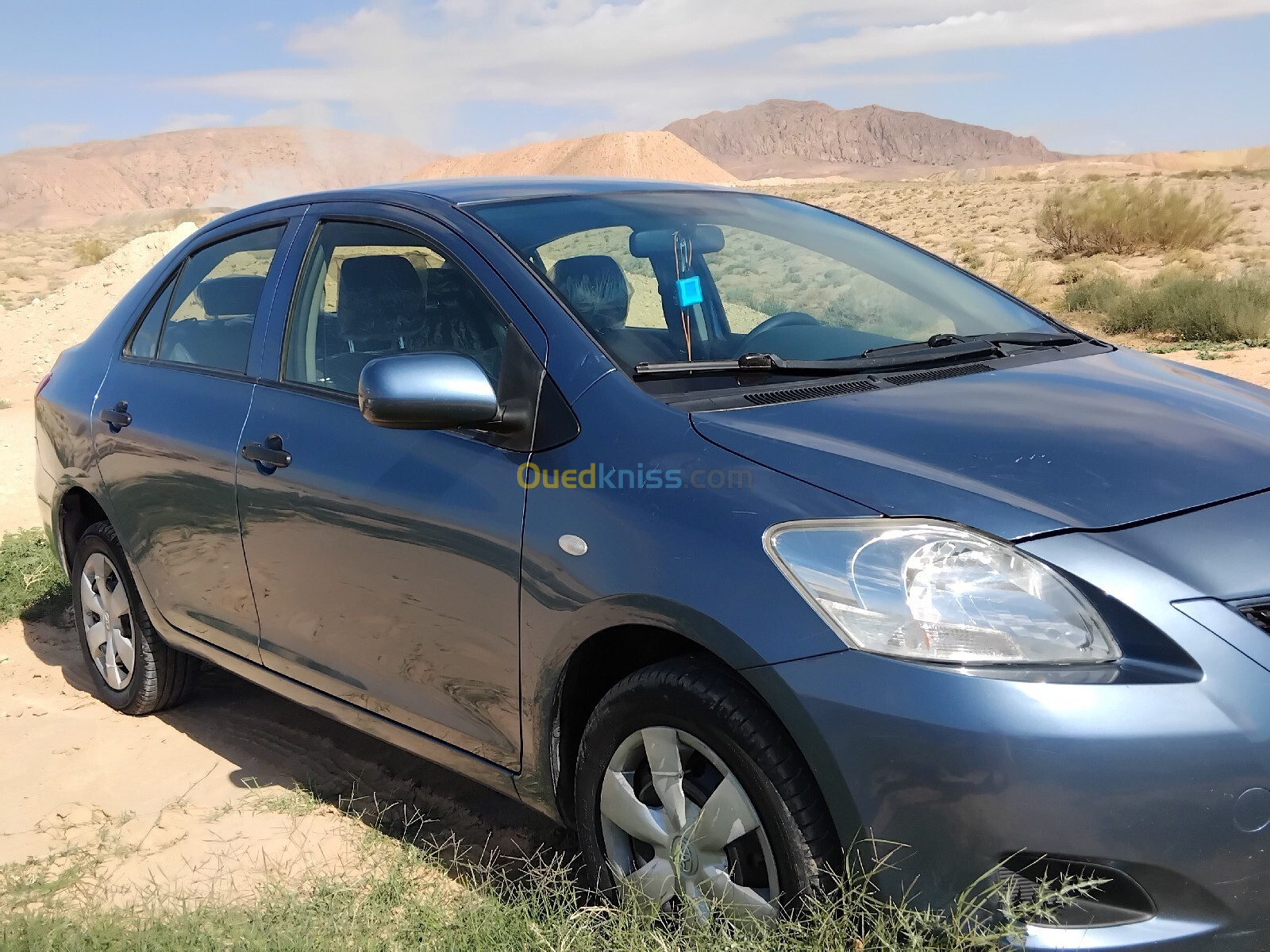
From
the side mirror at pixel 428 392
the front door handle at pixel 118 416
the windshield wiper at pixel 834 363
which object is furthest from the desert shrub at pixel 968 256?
the side mirror at pixel 428 392

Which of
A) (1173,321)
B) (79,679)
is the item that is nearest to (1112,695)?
(79,679)

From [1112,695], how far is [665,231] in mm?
1962

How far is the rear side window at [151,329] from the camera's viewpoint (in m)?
4.27

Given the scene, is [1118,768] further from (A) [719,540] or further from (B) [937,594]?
(A) [719,540]

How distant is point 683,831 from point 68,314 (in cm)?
1954

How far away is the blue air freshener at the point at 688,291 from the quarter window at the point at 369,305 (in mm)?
592

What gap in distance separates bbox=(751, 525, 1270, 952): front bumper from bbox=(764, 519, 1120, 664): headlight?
0.05 meters

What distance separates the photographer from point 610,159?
11138cm

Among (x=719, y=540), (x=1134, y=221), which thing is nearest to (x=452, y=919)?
(x=719, y=540)

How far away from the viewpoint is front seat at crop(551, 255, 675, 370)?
2.83m

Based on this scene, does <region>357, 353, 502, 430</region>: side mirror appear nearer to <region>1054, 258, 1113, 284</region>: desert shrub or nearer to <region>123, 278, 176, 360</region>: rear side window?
<region>123, 278, 176, 360</region>: rear side window

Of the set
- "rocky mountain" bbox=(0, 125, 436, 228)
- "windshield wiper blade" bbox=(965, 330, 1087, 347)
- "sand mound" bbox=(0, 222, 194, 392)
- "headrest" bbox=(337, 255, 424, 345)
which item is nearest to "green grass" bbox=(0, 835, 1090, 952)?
"headrest" bbox=(337, 255, 424, 345)

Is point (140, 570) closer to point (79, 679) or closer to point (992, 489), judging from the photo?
point (79, 679)

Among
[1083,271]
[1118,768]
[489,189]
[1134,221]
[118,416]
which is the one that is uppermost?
[1134,221]
